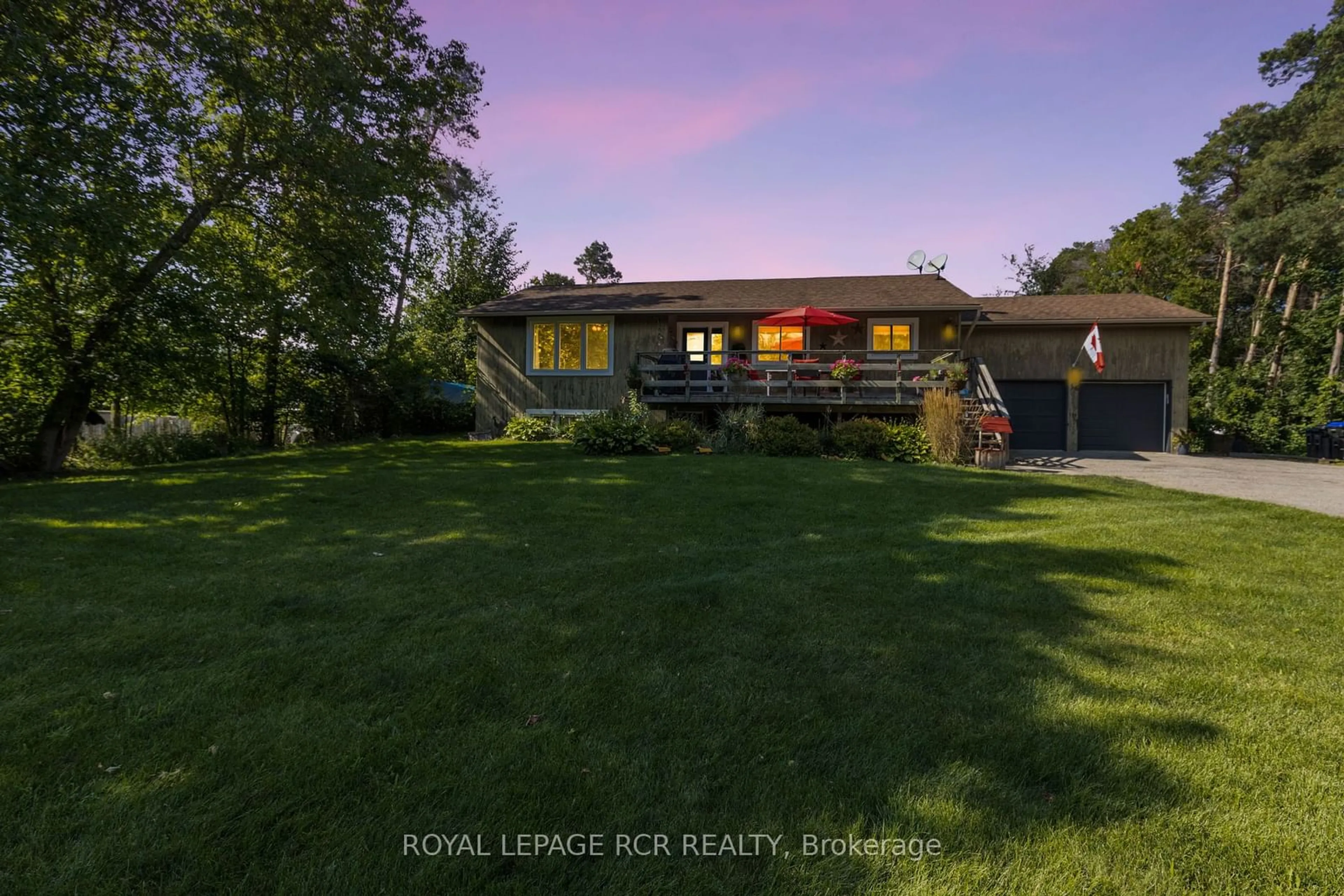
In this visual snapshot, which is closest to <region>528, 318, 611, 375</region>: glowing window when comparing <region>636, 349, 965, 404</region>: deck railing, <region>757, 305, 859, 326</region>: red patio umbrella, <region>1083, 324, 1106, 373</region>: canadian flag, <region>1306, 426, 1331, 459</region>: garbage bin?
<region>636, 349, 965, 404</region>: deck railing

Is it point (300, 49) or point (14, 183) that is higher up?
point (300, 49)

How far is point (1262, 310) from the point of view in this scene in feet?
61.4

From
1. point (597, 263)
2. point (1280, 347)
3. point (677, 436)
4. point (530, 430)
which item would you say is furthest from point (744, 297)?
point (597, 263)

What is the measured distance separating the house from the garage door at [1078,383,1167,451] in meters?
0.03

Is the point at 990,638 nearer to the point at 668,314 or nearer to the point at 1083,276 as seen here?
the point at 668,314

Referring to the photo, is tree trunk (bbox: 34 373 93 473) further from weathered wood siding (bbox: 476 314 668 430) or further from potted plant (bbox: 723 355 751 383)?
potted plant (bbox: 723 355 751 383)

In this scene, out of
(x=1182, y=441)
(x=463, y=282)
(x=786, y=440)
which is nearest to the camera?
(x=786, y=440)

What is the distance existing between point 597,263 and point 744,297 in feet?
166

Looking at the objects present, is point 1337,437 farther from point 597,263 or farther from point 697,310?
point 597,263

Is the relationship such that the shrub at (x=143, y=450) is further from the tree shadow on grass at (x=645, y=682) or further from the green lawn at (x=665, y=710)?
the green lawn at (x=665, y=710)

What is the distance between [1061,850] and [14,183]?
10.9 metres

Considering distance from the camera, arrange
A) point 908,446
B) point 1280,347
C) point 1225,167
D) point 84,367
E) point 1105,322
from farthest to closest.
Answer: point 1225,167 → point 1280,347 → point 1105,322 → point 908,446 → point 84,367

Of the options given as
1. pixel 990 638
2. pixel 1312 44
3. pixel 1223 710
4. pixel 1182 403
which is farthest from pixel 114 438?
pixel 1312 44

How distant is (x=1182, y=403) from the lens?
→ 15.3 metres
